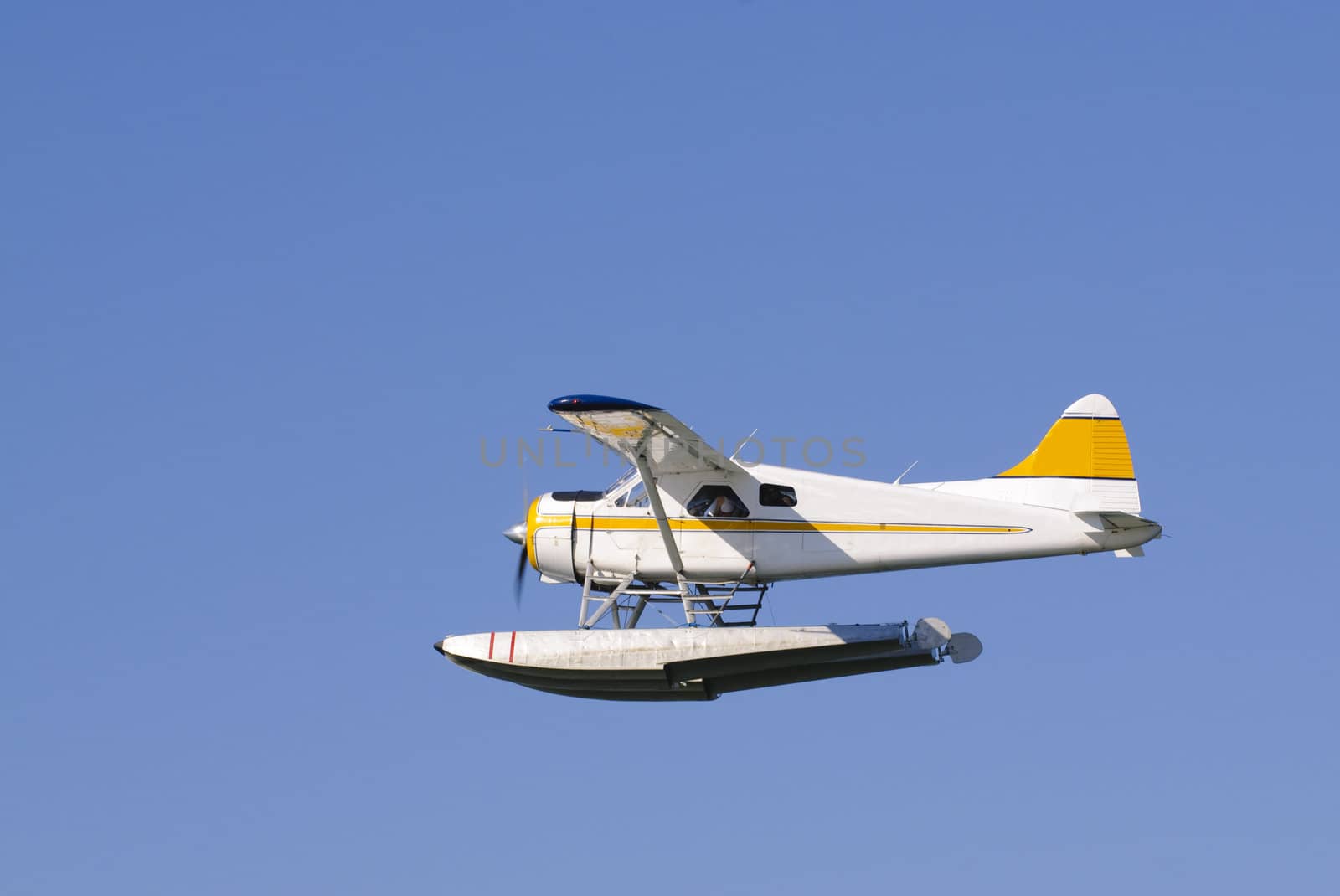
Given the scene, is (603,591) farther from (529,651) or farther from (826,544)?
(826,544)

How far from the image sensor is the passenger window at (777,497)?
71.0 ft

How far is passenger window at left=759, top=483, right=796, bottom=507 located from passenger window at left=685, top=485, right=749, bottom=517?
9.2 inches

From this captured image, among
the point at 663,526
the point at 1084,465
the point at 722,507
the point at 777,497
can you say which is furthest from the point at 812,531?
the point at 1084,465

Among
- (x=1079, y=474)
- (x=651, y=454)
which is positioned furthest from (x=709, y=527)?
(x=1079, y=474)

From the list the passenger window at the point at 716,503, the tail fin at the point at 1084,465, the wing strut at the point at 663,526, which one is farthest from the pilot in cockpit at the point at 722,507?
the tail fin at the point at 1084,465

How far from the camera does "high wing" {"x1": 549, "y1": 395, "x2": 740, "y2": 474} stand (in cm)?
1930

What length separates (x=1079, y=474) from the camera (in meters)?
21.5

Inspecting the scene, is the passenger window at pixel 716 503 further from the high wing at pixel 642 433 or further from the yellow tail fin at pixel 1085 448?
the yellow tail fin at pixel 1085 448

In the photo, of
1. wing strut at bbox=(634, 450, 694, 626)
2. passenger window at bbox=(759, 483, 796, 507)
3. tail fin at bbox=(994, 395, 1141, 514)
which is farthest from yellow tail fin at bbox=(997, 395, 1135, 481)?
wing strut at bbox=(634, 450, 694, 626)

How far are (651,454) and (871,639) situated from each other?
327cm

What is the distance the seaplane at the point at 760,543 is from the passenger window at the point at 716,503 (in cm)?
2

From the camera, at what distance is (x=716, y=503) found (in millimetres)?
21734

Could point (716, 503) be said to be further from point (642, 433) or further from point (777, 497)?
point (642, 433)

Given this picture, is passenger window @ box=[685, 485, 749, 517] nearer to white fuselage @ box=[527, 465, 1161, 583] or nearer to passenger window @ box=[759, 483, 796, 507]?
white fuselage @ box=[527, 465, 1161, 583]
